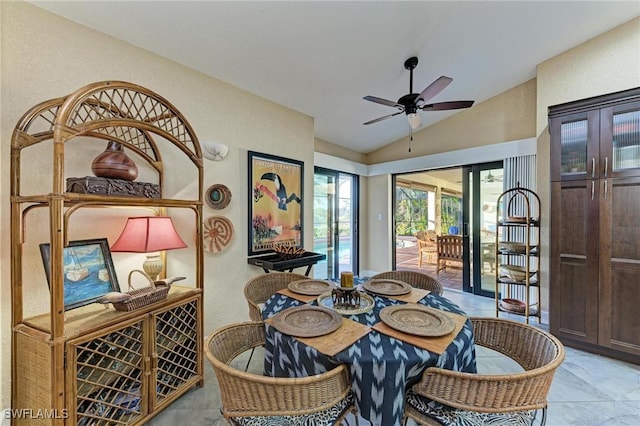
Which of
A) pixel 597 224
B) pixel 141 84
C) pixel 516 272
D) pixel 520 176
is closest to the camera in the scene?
pixel 141 84

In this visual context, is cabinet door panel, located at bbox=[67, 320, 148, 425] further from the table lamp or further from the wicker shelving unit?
the wicker shelving unit

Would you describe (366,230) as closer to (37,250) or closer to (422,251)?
(422,251)

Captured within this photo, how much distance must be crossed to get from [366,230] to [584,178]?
11.3 feet

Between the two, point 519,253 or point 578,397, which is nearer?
point 578,397

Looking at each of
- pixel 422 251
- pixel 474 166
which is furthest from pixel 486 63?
pixel 422 251

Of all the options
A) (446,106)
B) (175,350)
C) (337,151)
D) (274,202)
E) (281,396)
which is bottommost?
(175,350)

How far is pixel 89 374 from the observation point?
1.49 m

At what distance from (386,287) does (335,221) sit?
117 inches

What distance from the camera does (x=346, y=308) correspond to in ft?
5.41

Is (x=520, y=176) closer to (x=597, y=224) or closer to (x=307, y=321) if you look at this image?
(x=597, y=224)

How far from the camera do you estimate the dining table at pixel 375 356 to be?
1142mm

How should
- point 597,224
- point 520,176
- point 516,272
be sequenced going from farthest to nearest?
point 520,176 → point 516,272 → point 597,224

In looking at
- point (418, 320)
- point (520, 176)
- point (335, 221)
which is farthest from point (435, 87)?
point (335, 221)

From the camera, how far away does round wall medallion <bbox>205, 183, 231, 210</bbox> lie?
2.64 meters
